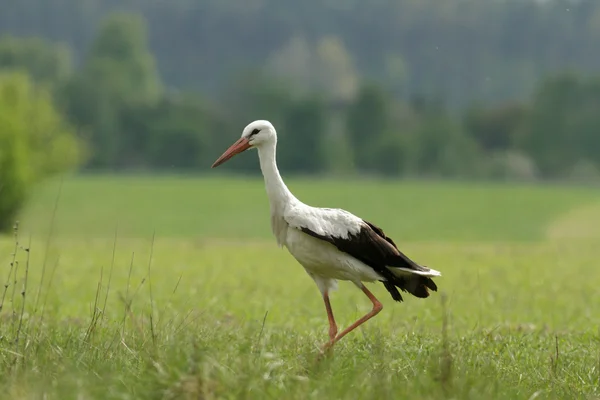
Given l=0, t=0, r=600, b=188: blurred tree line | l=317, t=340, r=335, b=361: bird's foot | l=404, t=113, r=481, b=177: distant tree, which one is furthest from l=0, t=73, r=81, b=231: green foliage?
l=404, t=113, r=481, b=177: distant tree

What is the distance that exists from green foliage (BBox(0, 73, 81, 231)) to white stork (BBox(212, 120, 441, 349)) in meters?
31.7

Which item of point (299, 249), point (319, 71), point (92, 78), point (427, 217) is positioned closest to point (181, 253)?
point (299, 249)

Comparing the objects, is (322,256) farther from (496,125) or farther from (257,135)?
(496,125)

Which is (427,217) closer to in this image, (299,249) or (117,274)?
(117,274)

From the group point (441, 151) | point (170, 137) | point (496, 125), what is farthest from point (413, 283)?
point (496, 125)

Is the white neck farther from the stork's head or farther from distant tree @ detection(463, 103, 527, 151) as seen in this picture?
distant tree @ detection(463, 103, 527, 151)

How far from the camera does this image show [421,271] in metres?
7.42

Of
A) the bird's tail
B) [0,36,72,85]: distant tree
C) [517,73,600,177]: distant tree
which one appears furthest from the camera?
[0,36,72,85]: distant tree

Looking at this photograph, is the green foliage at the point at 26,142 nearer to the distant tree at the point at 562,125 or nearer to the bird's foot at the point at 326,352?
the bird's foot at the point at 326,352

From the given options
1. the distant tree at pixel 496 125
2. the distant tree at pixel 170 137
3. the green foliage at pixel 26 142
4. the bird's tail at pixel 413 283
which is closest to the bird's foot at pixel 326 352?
the bird's tail at pixel 413 283

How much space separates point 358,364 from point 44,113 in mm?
41050

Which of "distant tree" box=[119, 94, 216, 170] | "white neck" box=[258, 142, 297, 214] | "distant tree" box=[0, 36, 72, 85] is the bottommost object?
"distant tree" box=[119, 94, 216, 170]

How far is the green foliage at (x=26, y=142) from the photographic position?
38.9 meters

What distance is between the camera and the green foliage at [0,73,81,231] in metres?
38.9
